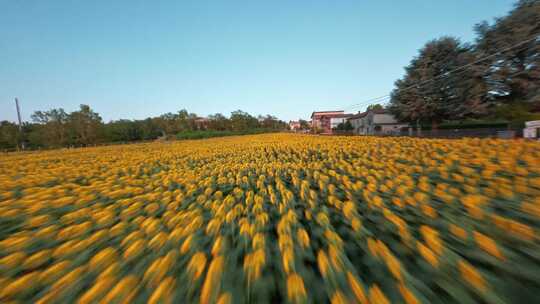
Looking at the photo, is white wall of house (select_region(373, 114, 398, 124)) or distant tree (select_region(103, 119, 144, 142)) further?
distant tree (select_region(103, 119, 144, 142))

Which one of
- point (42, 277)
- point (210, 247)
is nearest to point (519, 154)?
point (210, 247)

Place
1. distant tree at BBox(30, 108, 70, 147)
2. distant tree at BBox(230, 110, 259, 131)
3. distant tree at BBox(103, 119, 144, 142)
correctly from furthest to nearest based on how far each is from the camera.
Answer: distant tree at BBox(230, 110, 259, 131) → distant tree at BBox(103, 119, 144, 142) → distant tree at BBox(30, 108, 70, 147)

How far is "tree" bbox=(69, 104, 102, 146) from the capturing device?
33.6m

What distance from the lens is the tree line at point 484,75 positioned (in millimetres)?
15227

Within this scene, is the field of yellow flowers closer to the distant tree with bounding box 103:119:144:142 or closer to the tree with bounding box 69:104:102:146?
the tree with bounding box 69:104:102:146

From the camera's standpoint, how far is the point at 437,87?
731 inches

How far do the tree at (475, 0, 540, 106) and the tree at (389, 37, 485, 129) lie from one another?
136 cm

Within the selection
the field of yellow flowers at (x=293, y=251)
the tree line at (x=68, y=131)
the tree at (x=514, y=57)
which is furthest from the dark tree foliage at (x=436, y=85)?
the tree line at (x=68, y=131)

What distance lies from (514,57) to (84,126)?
5715cm

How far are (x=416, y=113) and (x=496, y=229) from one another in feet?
78.2

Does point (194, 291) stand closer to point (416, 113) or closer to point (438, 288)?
point (438, 288)

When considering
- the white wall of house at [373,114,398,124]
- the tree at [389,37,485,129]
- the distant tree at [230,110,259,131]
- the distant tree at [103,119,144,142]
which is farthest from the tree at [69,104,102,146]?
the white wall of house at [373,114,398,124]

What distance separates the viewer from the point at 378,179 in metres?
1.72

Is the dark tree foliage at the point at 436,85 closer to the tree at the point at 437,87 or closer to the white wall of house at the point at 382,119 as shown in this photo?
the tree at the point at 437,87
